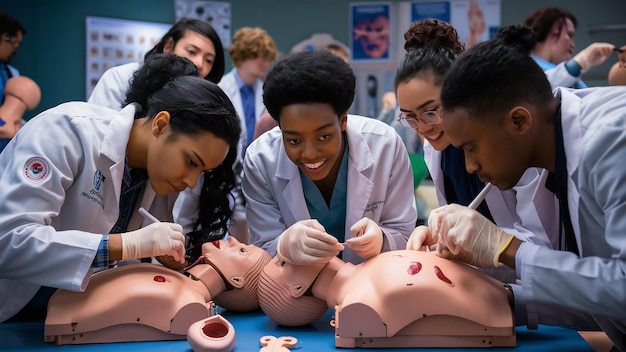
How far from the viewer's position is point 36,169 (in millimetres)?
1438

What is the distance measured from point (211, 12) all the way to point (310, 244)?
4.33m

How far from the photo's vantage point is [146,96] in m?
1.73

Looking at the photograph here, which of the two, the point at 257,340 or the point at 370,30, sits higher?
the point at 370,30

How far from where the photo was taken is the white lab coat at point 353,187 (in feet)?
6.33

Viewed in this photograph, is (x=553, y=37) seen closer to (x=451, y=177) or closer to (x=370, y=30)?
(x=451, y=177)

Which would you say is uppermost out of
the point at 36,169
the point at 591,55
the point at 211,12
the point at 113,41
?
the point at 211,12

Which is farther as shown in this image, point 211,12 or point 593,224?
point 211,12

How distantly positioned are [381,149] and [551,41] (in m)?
2.05

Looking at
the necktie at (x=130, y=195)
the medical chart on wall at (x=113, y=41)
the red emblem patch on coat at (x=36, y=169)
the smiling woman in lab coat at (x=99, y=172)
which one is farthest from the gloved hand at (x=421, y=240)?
the medical chart on wall at (x=113, y=41)

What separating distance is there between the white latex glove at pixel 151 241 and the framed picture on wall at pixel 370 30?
4215 millimetres

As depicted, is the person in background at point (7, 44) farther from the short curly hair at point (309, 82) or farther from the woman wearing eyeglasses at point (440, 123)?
the woman wearing eyeglasses at point (440, 123)

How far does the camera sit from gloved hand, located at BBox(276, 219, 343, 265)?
1.48 meters

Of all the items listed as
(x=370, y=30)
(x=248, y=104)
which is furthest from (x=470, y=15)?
(x=248, y=104)

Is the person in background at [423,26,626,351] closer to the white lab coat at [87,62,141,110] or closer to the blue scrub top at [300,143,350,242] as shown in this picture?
the blue scrub top at [300,143,350,242]
